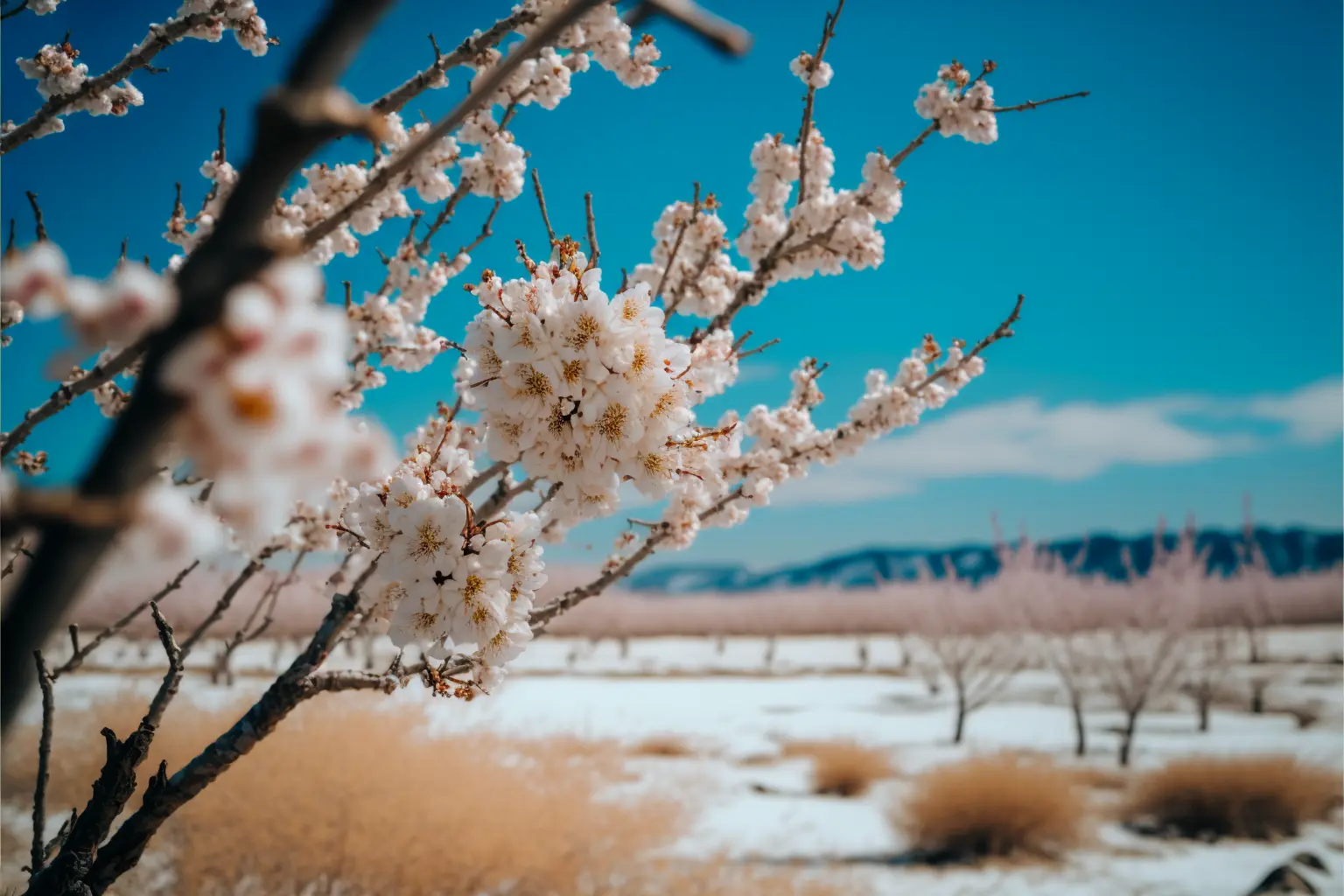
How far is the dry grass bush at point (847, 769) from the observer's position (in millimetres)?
8078

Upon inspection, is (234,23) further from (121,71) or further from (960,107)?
(960,107)

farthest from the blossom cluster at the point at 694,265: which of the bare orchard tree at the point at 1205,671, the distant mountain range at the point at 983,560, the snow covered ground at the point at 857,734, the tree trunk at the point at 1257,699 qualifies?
the distant mountain range at the point at 983,560

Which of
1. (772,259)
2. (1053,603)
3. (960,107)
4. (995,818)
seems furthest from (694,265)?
(1053,603)

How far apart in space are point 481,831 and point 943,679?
1778cm

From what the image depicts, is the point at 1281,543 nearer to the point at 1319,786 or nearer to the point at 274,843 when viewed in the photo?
the point at 1319,786

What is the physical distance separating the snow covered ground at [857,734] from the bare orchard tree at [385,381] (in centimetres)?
271

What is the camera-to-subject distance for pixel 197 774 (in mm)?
1475

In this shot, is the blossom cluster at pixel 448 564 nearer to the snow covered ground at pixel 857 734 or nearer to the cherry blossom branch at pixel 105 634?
the cherry blossom branch at pixel 105 634

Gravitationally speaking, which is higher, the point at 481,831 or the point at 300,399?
the point at 300,399

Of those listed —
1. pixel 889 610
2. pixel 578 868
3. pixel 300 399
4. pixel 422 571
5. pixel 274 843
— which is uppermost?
pixel 300 399

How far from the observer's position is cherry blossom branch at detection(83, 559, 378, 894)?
56.7 inches

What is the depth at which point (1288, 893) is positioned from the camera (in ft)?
15.6

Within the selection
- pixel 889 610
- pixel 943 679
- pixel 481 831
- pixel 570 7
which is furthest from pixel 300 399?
pixel 889 610

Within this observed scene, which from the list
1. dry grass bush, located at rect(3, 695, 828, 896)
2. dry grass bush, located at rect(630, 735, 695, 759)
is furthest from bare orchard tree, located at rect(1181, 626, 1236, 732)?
dry grass bush, located at rect(3, 695, 828, 896)
